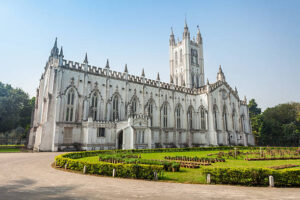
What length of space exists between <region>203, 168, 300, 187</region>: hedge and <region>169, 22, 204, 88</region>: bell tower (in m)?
51.9

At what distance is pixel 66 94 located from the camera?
104 feet

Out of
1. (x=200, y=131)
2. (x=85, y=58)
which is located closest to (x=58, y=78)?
(x=85, y=58)

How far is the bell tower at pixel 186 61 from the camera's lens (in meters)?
62.5

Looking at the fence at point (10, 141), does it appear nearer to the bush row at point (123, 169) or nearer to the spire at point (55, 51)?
the spire at point (55, 51)

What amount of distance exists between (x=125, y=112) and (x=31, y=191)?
2950 cm

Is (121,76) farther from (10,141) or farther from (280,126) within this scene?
(280,126)

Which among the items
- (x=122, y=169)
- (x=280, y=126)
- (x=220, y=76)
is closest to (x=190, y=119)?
(x=220, y=76)

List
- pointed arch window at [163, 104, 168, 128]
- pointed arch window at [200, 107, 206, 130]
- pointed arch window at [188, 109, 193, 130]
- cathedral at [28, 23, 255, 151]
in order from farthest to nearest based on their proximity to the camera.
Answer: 1. pointed arch window at [200, 107, 206, 130]
2. pointed arch window at [188, 109, 193, 130]
3. pointed arch window at [163, 104, 168, 128]
4. cathedral at [28, 23, 255, 151]

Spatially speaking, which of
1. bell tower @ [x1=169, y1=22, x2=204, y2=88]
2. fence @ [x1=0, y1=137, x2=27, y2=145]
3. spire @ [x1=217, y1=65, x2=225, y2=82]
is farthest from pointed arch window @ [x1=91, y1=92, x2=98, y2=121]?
spire @ [x1=217, y1=65, x2=225, y2=82]

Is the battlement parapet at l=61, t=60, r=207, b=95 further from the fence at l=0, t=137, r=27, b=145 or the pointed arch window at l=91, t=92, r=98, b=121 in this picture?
the fence at l=0, t=137, r=27, b=145

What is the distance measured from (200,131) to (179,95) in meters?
10.5

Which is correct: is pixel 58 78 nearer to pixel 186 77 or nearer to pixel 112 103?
pixel 112 103

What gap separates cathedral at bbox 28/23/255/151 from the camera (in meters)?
30.5

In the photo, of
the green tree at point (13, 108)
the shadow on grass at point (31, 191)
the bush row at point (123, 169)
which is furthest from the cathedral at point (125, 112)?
the shadow on grass at point (31, 191)
